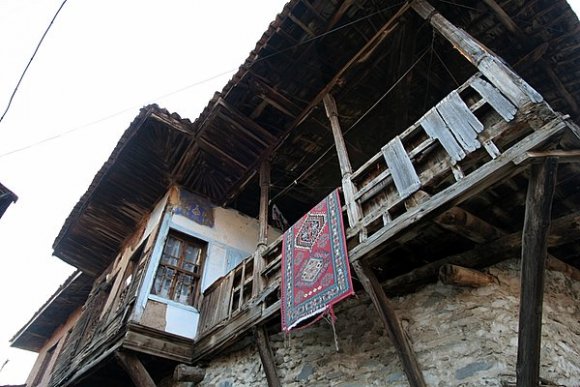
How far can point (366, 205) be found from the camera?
4.14 meters

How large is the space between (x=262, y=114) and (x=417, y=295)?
4.44m

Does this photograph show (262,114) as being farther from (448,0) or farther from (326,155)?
(448,0)

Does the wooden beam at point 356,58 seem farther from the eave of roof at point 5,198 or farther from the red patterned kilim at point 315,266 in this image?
the eave of roof at point 5,198

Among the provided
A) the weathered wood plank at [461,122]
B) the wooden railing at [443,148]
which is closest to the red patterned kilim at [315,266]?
the wooden railing at [443,148]

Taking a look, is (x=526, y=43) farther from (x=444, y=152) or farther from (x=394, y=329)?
(x=394, y=329)

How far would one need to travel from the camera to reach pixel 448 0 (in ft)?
16.8

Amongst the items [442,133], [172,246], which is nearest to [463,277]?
[442,133]

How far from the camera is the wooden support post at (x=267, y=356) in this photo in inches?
173

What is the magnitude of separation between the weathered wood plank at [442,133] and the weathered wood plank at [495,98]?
0.41 meters

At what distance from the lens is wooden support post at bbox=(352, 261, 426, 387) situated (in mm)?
3252

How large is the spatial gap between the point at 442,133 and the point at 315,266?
198cm

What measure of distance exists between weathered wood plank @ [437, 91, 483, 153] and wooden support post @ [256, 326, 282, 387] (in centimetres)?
337

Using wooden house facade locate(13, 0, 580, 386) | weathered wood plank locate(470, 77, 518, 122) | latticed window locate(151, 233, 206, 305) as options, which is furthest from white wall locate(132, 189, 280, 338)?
weathered wood plank locate(470, 77, 518, 122)

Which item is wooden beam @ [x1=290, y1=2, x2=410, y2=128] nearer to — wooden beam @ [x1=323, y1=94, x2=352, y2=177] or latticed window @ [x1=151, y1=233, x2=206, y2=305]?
wooden beam @ [x1=323, y1=94, x2=352, y2=177]
